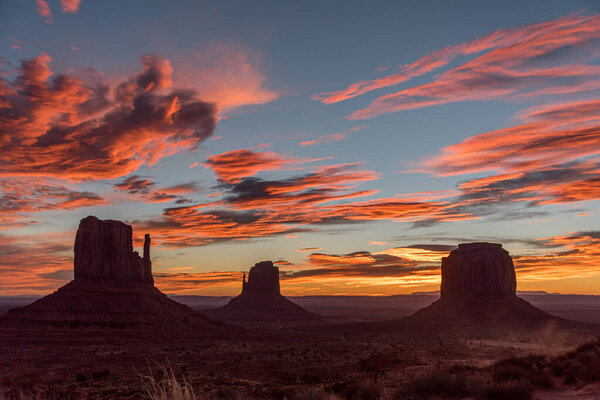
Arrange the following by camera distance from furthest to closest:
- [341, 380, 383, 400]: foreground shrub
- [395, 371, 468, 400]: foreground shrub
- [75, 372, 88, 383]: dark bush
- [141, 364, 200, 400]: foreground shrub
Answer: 1. [75, 372, 88, 383]: dark bush
2. [341, 380, 383, 400]: foreground shrub
3. [395, 371, 468, 400]: foreground shrub
4. [141, 364, 200, 400]: foreground shrub

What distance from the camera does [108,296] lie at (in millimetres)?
72375

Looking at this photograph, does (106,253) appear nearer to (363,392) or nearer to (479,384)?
(363,392)

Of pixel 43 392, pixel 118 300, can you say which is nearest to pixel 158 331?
pixel 118 300

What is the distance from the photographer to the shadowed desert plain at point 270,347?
50.0ft

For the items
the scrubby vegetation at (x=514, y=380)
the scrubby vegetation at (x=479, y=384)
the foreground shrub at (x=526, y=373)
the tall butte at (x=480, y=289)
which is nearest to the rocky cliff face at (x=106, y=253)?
the tall butte at (x=480, y=289)

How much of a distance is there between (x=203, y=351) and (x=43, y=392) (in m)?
26.9

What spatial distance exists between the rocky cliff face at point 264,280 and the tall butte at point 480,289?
6222 centimetres

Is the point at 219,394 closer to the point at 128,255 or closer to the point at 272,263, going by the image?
the point at 128,255

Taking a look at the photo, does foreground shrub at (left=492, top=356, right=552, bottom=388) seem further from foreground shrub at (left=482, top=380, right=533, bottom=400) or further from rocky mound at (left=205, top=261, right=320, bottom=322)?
rocky mound at (left=205, top=261, right=320, bottom=322)

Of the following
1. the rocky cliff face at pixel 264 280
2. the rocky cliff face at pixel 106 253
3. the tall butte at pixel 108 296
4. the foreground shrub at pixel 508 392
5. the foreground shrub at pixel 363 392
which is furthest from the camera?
the rocky cliff face at pixel 264 280

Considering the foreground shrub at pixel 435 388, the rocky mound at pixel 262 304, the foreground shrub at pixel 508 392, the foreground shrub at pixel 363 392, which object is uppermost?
the foreground shrub at pixel 508 392

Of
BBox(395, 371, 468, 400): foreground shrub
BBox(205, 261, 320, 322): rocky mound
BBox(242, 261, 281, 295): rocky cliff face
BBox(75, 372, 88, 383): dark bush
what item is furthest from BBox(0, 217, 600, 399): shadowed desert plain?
BBox(242, 261, 281, 295): rocky cliff face

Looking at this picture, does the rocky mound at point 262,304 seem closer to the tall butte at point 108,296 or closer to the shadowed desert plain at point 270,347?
the shadowed desert plain at point 270,347

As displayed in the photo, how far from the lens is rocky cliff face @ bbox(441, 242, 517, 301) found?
9494cm
